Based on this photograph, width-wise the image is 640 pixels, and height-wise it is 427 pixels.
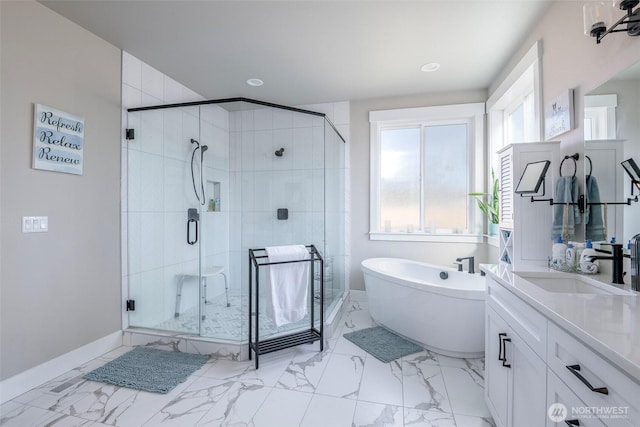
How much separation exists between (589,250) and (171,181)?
3309mm

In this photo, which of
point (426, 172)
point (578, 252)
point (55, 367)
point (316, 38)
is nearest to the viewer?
point (578, 252)

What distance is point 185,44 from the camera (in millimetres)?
2461

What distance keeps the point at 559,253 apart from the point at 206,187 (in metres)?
2.95

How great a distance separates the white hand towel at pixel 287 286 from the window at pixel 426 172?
1576 mm

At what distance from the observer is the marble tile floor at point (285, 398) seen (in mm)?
1647

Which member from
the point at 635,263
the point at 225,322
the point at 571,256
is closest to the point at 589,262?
the point at 571,256

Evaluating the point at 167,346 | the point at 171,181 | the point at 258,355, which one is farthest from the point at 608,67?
the point at 167,346

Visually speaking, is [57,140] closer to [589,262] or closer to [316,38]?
[316,38]

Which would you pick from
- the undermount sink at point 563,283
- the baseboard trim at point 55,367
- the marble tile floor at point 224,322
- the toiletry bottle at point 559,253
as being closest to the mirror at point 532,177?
the toiletry bottle at point 559,253

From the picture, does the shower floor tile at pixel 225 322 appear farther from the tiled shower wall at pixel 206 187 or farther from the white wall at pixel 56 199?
the white wall at pixel 56 199

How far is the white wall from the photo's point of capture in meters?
1.81

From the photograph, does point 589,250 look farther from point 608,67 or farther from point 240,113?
point 240,113

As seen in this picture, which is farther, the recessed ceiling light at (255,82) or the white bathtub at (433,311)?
the recessed ceiling light at (255,82)

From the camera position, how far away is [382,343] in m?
2.58
